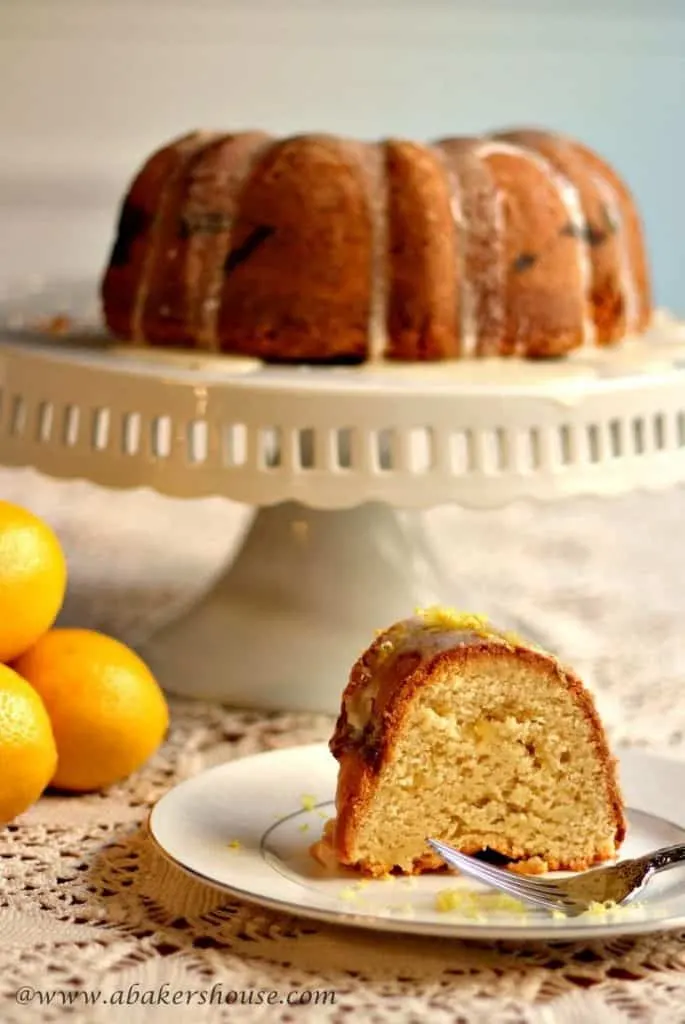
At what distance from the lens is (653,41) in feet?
10.1

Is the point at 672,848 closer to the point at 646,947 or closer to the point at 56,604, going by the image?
the point at 646,947

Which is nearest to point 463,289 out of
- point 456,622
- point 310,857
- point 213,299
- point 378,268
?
point 378,268

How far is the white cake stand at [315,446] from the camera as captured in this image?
1015 mm

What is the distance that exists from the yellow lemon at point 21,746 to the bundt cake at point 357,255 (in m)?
0.39

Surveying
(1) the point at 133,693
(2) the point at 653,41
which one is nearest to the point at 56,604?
(1) the point at 133,693

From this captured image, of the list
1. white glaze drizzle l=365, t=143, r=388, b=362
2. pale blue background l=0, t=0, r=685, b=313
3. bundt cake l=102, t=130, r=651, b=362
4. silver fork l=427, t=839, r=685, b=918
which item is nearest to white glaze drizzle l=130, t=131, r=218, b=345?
bundt cake l=102, t=130, r=651, b=362

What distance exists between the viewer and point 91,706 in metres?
0.93

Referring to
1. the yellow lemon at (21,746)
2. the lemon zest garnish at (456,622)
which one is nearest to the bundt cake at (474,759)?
the lemon zest garnish at (456,622)

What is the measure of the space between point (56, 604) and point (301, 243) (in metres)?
0.35

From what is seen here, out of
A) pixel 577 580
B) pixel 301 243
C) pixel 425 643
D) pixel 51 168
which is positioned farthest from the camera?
pixel 51 168

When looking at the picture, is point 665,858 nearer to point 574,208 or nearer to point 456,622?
point 456,622

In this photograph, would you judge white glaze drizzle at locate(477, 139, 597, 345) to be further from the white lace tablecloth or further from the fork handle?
the fork handle

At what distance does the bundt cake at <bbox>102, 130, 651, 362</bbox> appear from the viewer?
1148 millimetres

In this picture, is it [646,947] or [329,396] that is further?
[329,396]
